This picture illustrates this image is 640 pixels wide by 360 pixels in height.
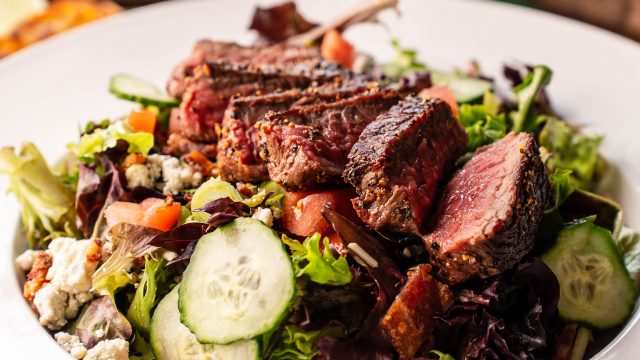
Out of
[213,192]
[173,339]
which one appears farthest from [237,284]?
[213,192]

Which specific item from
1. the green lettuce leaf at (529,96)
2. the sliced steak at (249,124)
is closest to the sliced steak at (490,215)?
the sliced steak at (249,124)

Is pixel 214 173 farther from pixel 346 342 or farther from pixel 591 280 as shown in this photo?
pixel 591 280

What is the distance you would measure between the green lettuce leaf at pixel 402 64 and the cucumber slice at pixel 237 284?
313 centimetres

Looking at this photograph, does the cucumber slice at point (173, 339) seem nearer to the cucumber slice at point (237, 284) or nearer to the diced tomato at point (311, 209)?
the cucumber slice at point (237, 284)

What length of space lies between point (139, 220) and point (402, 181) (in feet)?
5.79

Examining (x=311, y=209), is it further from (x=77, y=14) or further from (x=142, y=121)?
(x=77, y=14)

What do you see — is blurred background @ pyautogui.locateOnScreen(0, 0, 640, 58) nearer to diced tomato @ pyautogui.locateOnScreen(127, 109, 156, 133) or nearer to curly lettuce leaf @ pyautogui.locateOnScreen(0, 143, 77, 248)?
curly lettuce leaf @ pyautogui.locateOnScreen(0, 143, 77, 248)

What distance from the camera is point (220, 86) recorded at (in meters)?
5.03

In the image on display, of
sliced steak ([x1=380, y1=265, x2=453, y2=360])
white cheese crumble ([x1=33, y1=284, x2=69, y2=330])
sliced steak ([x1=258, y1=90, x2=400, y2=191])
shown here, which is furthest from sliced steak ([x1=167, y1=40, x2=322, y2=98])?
sliced steak ([x1=380, y1=265, x2=453, y2=360])

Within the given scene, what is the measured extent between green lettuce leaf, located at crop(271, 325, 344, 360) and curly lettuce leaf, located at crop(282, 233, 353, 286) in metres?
0.30

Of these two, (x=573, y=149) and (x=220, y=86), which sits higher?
(x=220, y=86)

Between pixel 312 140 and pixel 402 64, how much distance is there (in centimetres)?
290

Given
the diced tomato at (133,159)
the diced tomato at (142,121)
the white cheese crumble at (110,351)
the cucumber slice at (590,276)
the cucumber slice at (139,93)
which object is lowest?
the cucumber slice at (590,276)

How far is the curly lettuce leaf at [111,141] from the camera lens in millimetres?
4977
